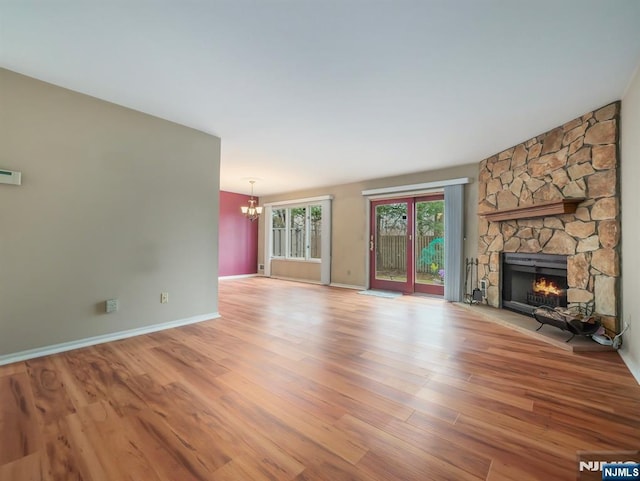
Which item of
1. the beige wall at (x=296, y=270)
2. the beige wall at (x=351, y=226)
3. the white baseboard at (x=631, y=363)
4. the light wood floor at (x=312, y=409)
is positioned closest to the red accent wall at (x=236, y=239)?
the beige wall at (x=296, y=270)

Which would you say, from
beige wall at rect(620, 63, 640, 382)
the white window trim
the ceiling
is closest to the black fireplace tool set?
beige wall at rect(620, 63, 640, 382)

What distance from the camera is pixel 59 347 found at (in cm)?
254

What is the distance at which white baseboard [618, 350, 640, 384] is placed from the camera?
7.01 feet

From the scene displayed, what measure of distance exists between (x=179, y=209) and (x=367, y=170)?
3.52 metres

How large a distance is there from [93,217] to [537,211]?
5.18 m

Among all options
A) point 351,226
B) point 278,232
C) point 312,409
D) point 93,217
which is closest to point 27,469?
point 312,409

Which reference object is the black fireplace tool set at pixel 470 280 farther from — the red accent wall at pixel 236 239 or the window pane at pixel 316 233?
the red accent wall at pixel 236 239

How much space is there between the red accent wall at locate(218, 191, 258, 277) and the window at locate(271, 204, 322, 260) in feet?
2.36

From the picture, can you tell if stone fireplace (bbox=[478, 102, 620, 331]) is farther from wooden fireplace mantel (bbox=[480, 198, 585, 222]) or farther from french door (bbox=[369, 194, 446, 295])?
french door (bbox=[369, 194, 446, 295])

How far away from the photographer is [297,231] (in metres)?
7.73

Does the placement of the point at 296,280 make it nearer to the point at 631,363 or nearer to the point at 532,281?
the point at 532,281

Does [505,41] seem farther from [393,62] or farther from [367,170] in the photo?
[367,170]

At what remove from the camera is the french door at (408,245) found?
532 cm

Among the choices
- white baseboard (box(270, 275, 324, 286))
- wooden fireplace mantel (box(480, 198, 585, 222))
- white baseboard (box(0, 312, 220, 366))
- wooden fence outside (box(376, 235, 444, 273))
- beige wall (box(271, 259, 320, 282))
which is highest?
wooden fireplace mantel (box(480, 198, 585, 222))
